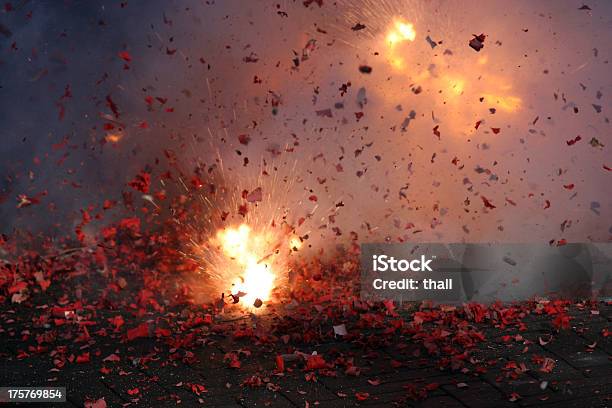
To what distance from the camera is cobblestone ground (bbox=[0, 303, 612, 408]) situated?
20.6ft

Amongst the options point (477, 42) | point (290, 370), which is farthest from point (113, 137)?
point (290, 370)

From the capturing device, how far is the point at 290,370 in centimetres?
680

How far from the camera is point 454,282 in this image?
10.0 m

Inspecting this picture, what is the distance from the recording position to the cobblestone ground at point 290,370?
6.27 meters

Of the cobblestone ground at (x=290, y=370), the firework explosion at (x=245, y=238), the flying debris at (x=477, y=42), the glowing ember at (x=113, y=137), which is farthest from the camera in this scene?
the glowing ember at (x=113, y=137)

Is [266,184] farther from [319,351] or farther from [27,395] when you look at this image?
[27,395]

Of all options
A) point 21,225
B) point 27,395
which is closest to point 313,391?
point 27,395

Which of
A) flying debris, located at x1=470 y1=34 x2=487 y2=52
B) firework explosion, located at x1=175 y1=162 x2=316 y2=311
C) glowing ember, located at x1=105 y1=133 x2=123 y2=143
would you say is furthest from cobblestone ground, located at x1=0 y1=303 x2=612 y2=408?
flying debris, located at x1=470 y1=34 x2=487 y2=52

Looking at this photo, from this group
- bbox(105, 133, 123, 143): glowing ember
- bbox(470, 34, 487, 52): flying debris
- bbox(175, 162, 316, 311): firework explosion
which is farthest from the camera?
bbox(105, 133, 123, 143): glowing ember

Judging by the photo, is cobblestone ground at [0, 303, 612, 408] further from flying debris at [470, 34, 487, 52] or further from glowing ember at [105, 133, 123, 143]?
flying debris at [470, 34, 487, 52]

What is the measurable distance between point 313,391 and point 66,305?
3681mm

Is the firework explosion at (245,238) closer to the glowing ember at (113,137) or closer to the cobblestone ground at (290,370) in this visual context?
the cobblestone ground at (290,370)

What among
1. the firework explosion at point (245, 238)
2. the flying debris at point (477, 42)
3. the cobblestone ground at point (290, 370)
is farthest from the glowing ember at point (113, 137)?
the flying debris at point (477, 42)

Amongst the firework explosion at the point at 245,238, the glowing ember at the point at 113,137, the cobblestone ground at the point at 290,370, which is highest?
the glowing ember at the point at 113,137
